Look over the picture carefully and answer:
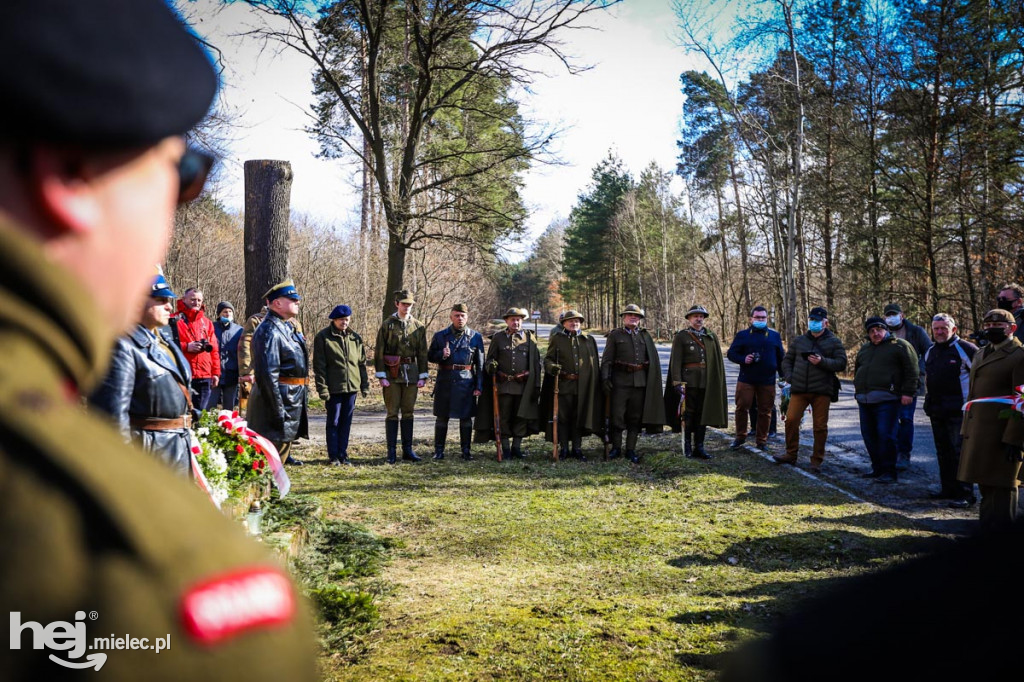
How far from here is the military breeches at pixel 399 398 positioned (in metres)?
9.85

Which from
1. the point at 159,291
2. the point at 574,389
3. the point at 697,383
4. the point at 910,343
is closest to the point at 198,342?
the point at 159,291

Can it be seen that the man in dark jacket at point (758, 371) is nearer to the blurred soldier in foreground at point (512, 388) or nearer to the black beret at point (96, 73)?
the blurred soldier in foreground at point (512, 388)

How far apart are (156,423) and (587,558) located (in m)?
3.19

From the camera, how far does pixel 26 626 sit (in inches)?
18.1

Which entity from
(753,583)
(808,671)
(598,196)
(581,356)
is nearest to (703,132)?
(598,196)

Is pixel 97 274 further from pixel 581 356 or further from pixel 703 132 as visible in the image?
pixel 703 132

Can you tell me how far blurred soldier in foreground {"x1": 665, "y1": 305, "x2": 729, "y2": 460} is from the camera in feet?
33.5

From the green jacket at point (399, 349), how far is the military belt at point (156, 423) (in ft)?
18.3

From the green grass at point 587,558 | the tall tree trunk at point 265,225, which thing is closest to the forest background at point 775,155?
the tall tree trunk at point 265,225

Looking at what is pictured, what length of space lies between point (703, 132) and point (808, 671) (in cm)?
3689

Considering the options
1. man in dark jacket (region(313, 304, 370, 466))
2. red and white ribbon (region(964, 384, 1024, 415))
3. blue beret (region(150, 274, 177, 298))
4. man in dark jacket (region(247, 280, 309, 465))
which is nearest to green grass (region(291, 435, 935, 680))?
man in dark jacket (region(313, 304, 370, 466))

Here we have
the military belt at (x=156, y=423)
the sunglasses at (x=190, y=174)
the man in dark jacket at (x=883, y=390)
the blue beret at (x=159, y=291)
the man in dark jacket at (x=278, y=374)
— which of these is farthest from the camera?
the man in dark jacket at (x=883, y=390)

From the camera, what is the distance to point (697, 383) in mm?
10336

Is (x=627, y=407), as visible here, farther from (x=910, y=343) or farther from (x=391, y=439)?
(x=910, y=343)
